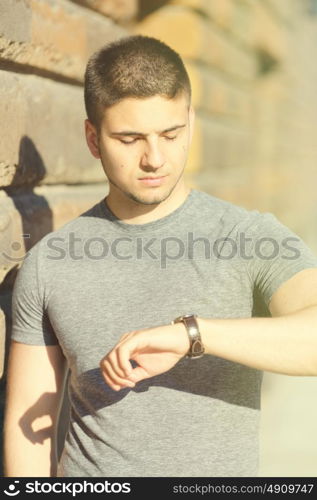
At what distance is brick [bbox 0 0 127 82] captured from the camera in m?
3.10

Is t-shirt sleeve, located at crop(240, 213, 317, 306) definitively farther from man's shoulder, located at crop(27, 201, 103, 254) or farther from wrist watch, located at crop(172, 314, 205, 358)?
man's shoulder, located at crop(27, 201, 103, 254)

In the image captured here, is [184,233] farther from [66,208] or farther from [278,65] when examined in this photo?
[278,65]

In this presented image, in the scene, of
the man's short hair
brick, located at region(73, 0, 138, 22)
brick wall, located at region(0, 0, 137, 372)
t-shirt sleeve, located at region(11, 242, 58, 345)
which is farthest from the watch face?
brick, located at region(73, 0, 138, 22)

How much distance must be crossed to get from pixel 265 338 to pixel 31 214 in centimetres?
129

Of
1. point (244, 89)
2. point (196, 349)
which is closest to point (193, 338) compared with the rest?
point (196, 349)

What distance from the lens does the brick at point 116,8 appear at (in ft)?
13.1

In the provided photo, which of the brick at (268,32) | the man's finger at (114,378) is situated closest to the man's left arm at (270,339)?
the man's finger at (114,378)

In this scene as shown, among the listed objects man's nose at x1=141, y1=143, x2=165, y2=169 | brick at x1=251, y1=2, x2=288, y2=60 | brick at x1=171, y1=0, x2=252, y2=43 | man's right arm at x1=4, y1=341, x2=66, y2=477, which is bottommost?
man's right arm at x1=4, y1=341, x2=66, y2=477

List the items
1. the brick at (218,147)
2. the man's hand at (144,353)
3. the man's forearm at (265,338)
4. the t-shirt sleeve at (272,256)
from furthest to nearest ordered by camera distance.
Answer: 1. the brick at (218,147)
2. the t-shirt sleeve at (272,256)
3. the man's forearm at (265,338)
4. the man's hand at (144,353)

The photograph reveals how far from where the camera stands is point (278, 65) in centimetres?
879

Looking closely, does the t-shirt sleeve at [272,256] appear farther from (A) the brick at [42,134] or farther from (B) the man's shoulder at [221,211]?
(A) the brick at [42,134]

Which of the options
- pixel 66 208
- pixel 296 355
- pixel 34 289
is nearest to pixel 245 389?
pixel 296 355

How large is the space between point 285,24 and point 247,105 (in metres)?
2.24
